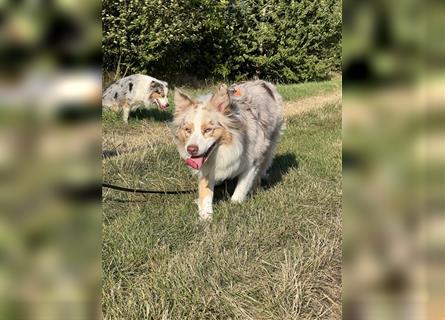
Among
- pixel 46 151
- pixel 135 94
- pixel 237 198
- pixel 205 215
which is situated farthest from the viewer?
pixel 135 94

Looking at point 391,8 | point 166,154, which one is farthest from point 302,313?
point 166,154

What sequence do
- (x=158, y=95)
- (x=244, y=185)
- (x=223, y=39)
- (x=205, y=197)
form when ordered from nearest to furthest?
1. (x=205, y=197)
2. (x=244, y=185)
3. (x=158, y=95)
4. (x=223, y=39)

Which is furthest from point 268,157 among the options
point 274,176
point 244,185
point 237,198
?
point 237,198

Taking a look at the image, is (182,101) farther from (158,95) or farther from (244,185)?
(158,95)

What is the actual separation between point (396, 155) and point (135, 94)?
12.3m

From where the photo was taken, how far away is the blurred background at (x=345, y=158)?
768mm

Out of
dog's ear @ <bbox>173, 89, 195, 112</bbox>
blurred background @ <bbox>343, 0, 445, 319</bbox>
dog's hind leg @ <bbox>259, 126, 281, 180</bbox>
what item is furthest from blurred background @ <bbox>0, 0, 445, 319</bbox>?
dog's hind leg @ <bbox>259, 126, 281, 180</bbox>

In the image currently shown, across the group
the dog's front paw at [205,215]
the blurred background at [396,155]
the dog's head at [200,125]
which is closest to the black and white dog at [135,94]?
the dog's head at [200,125]

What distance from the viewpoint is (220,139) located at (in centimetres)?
486

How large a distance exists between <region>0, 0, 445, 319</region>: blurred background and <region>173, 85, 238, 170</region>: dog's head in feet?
11.5

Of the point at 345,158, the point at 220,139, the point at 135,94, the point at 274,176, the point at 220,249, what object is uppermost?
the point at 345,158

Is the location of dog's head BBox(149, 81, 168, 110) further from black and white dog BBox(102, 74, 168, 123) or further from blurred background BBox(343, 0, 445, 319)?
blurred background BBox(343, 0, 445, 319)

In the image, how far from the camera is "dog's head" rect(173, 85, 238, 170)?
4.57 meters

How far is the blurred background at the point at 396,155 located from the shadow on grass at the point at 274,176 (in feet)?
14.8
